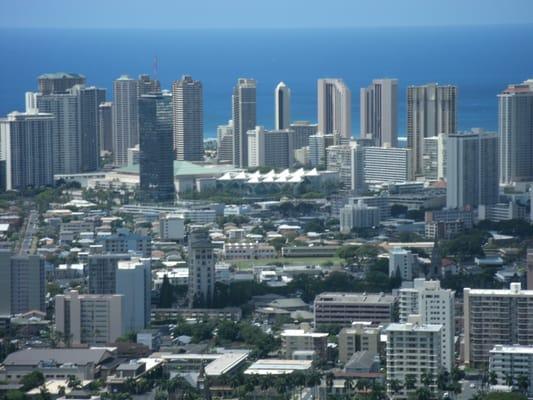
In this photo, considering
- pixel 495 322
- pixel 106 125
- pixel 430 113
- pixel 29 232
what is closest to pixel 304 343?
pixel 495 322

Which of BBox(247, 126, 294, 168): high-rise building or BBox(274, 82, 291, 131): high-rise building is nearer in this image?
BBox(247, 126, 294, 168): high-rise building

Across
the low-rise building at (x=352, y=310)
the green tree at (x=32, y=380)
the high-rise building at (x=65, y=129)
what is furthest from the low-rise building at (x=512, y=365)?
the high-rise building at (x=65, y=129)

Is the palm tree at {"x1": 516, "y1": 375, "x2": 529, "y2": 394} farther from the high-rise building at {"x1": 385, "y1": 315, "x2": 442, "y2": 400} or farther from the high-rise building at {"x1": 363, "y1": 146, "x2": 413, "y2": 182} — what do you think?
the high-rise building at {"x1": 363, "y1": 146, "x2": 413, "y2": 182}

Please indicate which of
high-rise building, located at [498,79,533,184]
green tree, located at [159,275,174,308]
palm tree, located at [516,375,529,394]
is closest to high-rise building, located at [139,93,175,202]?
high-rise building, located at [498,79,533,184]

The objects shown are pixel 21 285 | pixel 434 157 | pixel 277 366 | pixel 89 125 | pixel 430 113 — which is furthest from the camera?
pixel 89 125

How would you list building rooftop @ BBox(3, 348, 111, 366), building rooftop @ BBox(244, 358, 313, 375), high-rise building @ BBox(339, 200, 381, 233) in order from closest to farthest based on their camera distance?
building rooftop @ BBox(244, 358, 313, 375) < building rooftop @ BBox(3, 348, 111, 366) < high-rise building @ BBox(339, 200, 381, 233)

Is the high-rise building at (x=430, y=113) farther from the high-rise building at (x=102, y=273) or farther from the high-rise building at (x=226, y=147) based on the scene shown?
the high-rise building at (x=102, y=273)

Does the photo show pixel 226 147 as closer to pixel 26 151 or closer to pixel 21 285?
pixel 26 151
